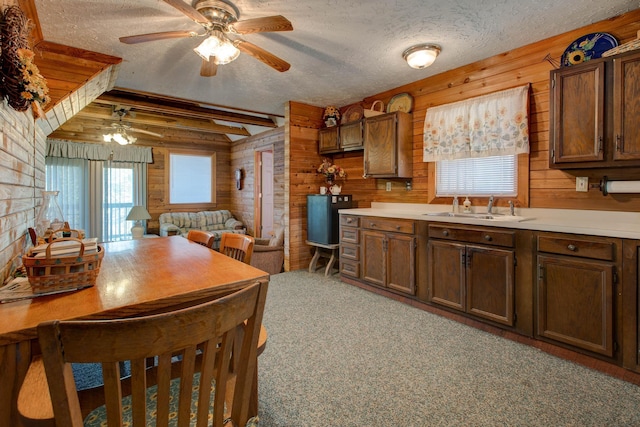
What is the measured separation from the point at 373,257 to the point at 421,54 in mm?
2107

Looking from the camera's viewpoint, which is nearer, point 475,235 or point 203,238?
point 203,238

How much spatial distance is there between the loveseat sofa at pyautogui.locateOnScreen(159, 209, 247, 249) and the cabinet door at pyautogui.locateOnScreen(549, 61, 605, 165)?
5322 millimetres

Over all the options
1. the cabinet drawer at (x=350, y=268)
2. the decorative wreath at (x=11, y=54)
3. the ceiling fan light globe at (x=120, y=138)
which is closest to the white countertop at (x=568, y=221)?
the cabinet drawer at (x=350, y=268)

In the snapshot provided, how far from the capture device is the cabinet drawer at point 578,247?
1984 mm

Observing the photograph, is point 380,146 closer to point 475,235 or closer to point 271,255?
point 475,235

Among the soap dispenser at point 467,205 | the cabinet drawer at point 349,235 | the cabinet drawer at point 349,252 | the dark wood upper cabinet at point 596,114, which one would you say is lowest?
the cabinet drawer at point 349,252

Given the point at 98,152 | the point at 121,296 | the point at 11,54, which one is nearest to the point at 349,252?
the point at 121,296

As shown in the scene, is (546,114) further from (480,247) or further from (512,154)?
(480,247)

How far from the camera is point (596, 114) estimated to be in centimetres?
221

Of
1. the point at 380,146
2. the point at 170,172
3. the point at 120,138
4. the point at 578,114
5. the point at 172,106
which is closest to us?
the point at 578,114

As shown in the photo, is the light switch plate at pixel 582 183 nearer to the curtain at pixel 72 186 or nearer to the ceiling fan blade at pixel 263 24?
the ceiling fan blade at pixel 263 24

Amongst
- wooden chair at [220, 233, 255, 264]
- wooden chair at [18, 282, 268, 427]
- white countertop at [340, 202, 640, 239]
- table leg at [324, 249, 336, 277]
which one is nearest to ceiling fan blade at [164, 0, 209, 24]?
wooden chair at [220, 233, 255, 264]

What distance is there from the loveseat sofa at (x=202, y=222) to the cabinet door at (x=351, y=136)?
3149mm

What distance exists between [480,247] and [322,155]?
282 cm
